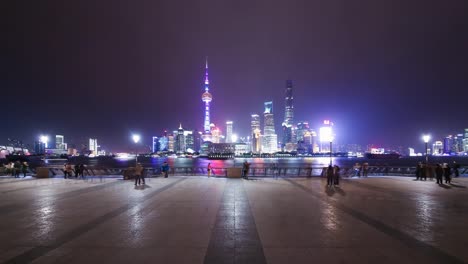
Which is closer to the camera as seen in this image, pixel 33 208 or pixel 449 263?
pixel 449 263

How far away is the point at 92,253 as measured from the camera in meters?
7.76

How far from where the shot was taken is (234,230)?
393 inches

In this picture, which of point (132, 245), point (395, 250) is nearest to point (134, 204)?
point (132, 245)

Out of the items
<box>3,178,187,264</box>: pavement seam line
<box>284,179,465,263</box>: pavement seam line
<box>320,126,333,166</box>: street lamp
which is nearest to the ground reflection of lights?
<box>284,179,465,263</box>: pavement seam line

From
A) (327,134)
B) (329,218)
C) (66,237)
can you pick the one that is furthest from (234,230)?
(327,134)

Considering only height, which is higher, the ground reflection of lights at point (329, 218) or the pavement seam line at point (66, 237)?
the pavement seam line at point (66, 237)

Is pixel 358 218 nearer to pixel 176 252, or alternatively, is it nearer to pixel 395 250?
pixel 395 250

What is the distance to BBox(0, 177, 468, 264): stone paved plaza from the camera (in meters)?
7.62

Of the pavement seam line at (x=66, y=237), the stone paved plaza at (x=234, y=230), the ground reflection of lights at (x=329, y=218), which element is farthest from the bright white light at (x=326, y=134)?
the pavement seam line at (x=66, y=237)

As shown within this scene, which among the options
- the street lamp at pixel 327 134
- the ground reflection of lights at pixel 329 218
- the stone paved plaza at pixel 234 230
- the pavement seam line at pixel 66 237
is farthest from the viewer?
the street lamp at pixel 327 134

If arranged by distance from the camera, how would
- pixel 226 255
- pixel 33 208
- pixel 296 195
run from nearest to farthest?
pixel 226 255, pixel 33 208, pixel 296 195

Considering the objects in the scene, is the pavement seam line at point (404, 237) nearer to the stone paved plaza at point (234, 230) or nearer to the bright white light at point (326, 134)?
the stone paved plaza at point (234, 230)

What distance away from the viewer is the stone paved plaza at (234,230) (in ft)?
25.0

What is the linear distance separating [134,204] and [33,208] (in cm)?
428
